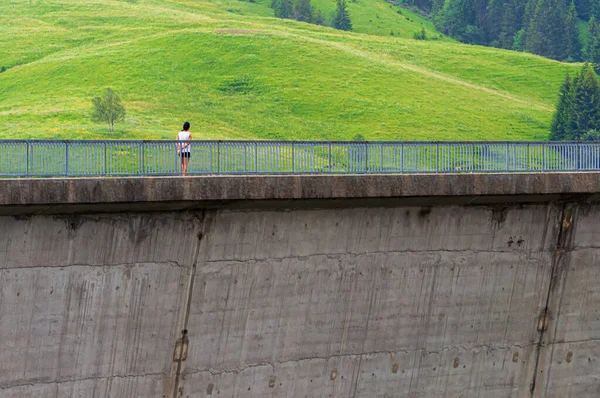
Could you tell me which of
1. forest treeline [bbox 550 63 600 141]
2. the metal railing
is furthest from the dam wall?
forest treeline [bbox 550 63 600 141]

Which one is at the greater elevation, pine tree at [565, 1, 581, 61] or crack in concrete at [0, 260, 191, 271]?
pine tree at [565, 1, 581, 61]

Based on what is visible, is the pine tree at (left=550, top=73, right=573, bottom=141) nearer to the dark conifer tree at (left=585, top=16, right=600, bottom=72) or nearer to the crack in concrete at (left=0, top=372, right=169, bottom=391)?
the dark conifer tree at (left=585, top=16, right=600, bottom=72)

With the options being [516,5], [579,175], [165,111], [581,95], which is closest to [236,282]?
[579,175]

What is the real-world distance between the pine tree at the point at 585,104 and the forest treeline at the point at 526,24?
4750 cm

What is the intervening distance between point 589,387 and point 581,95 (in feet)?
318

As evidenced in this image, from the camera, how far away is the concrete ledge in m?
16.5

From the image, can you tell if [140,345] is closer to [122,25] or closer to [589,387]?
[589,387]

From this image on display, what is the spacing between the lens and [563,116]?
110m

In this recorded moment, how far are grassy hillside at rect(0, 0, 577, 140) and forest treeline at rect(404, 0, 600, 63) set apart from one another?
1601 inches

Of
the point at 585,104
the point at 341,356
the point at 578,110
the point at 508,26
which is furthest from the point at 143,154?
the point at 508,26

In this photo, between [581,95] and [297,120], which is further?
[581,95]

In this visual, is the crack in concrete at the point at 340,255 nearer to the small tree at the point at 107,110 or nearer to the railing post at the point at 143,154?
the railing post at the point at 143,154

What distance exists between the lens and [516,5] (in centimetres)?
19100

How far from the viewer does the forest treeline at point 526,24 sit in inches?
6939
